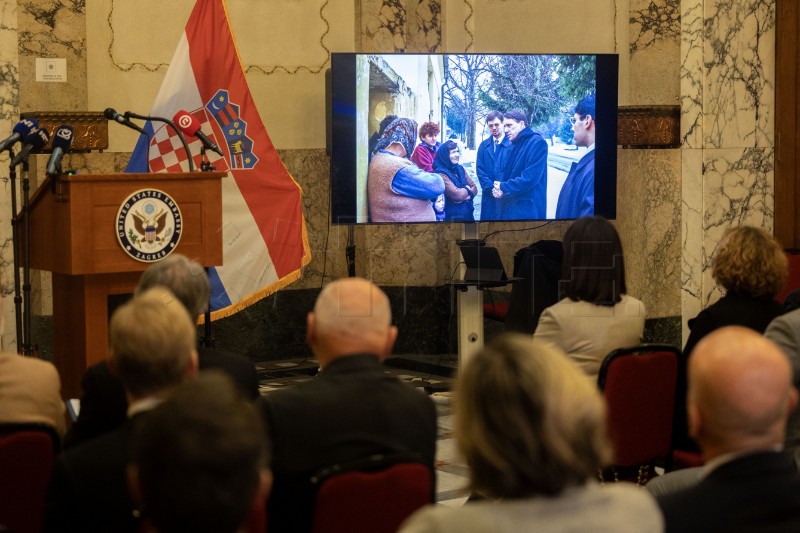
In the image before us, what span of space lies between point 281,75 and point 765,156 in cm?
357

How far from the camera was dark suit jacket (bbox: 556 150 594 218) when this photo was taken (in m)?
7.50

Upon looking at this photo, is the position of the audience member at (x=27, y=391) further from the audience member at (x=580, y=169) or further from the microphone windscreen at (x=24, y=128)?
the audience member at (x=580, y=169)

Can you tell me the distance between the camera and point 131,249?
483 centimetres

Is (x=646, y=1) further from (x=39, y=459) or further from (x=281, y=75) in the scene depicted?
(x=39, y=459)

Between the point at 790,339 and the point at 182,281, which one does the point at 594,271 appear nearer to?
the point at 790,339

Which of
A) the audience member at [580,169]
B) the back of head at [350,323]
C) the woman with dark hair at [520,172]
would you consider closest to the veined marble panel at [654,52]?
the audience member at [580,169]

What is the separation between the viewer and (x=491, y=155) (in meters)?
7.31

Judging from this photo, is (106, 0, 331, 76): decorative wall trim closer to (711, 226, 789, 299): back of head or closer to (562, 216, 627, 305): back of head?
(562, 216, 627, 305): back of head

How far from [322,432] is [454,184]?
4824 millimetres

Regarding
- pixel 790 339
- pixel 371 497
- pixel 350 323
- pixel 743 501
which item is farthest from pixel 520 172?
pixel 743 501

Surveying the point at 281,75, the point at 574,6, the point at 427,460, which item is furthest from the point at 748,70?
the point at 427,460

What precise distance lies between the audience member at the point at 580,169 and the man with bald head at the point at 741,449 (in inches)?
217

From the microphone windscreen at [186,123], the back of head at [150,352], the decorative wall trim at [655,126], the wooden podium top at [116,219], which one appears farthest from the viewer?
the decorative wall trim at [655,126]

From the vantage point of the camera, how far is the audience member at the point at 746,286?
4.08 m
